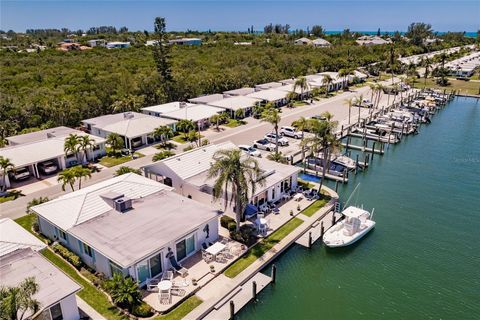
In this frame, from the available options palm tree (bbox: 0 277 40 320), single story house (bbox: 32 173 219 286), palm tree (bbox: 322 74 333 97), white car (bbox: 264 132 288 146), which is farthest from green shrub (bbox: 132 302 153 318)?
palm tree (bbox: 322 74 333 97)

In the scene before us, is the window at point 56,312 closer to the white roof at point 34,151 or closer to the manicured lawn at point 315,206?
the manicured lawn at point 315,206

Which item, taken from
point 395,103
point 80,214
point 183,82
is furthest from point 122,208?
point 395,103

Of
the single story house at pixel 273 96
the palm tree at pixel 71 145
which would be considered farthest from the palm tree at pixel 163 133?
the single story house at pixel 273 96

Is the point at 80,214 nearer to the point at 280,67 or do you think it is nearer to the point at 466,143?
the point at 466,143

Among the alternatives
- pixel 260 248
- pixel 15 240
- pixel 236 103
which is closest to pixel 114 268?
pixel 15 240

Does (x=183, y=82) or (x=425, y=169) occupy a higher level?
(x=183, y=82)

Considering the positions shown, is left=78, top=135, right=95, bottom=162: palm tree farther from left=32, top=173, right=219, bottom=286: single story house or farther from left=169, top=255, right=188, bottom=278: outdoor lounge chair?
left=169, top=255, right=188, bottom=278: outdoor lounge chair
